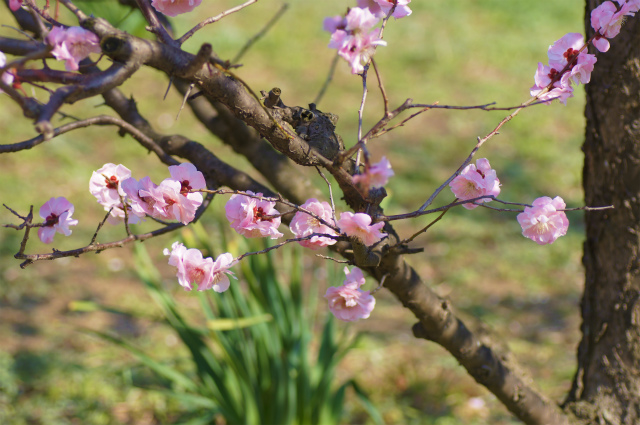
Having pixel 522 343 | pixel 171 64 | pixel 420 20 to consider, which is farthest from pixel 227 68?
pixel 420 20

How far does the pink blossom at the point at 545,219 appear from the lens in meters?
0.99

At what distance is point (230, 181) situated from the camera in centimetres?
131

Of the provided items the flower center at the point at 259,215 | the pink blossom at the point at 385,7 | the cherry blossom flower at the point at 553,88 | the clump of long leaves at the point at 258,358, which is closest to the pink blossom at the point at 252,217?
the flower center at the point at 259,215

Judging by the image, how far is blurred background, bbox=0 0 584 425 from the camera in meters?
2.75

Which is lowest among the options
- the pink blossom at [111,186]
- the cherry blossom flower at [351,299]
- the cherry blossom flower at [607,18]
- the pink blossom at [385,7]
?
the cherry blossom flower at [351,299]

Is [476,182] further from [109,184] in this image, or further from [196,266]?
[109,184]

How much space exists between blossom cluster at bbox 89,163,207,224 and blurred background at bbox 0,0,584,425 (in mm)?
284

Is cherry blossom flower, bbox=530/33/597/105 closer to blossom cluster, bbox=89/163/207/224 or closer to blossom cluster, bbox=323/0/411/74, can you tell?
blossom cluster, bbox=323/0/411/74

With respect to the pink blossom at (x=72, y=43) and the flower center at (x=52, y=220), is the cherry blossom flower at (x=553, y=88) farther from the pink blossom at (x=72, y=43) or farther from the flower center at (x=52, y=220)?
the flower center at (x=52, y=220)

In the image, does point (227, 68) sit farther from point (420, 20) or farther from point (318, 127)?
point (420, 20)

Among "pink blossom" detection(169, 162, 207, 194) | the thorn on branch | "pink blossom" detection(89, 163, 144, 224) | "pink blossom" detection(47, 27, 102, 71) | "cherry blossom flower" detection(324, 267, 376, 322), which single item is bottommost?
"cherry blossom flower" detection(324, 267, 376, 322)

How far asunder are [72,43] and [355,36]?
37 cm

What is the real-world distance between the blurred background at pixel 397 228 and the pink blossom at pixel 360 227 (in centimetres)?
57

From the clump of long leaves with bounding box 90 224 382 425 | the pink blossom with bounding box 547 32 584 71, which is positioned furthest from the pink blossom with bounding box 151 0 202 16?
the clump of long leaves with bounding box 90 224 382 425
